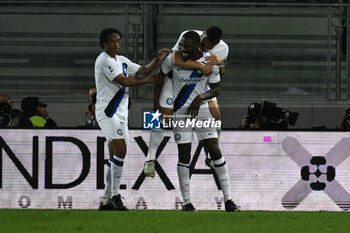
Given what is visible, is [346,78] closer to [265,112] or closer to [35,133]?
[265,112]

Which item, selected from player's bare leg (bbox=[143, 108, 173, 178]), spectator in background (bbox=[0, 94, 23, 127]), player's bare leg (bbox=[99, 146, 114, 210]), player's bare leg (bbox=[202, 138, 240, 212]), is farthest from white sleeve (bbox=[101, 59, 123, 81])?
spectator in background (bbox=[0, 94, 23, 127])

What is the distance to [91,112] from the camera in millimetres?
10594

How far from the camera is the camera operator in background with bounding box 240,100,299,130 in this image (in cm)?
A: 1011

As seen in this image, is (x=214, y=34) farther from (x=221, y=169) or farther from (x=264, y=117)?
(x=264, y=117)

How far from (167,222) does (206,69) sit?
5.23ft

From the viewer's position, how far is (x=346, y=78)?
1151 cm

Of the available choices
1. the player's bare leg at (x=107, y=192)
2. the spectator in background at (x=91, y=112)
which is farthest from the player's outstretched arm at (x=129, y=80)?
the spectator in background at (x=91, y=112)

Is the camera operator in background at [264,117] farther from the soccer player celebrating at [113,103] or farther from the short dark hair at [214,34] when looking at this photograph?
the soccer player celebrating at [113,103]

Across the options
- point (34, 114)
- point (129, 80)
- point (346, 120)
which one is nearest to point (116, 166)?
point (129, 80)

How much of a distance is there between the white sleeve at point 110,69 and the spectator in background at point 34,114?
7.02 feet

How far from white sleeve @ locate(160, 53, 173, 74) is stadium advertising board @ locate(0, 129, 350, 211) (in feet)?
4.12

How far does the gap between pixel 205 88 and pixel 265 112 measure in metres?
2.35

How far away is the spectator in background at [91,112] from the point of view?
32.9 feet

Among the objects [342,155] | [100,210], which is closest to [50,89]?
[100,210]
